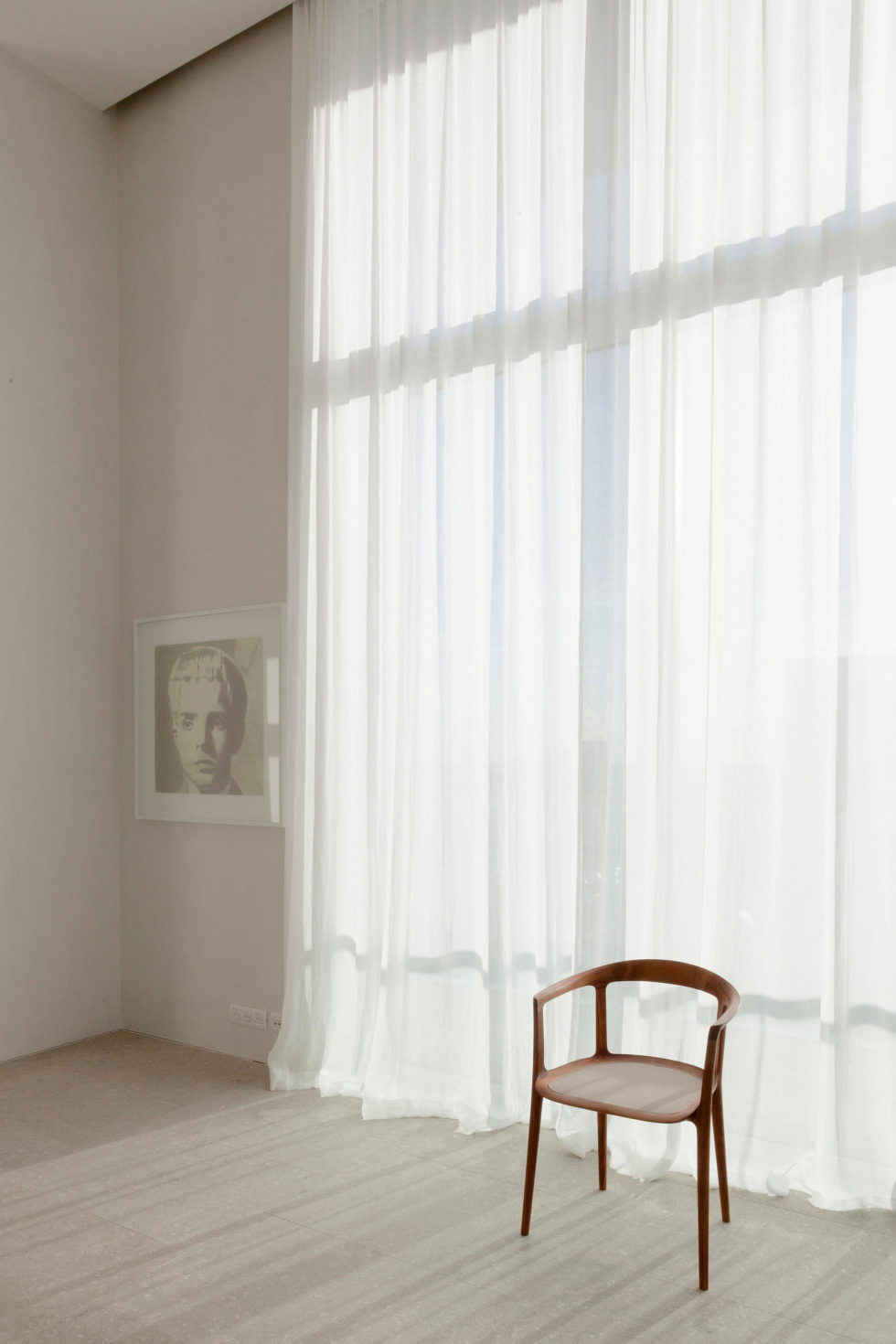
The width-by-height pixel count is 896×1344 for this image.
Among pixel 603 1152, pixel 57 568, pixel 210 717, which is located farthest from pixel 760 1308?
pixel 57 568

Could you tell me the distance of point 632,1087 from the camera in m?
2.96

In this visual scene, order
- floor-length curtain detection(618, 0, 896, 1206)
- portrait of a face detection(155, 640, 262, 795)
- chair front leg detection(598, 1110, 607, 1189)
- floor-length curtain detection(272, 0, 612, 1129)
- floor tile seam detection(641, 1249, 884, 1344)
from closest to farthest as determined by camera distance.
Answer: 1. floor tile seam detection(641, 1249, 884, 1344)
2. floor-length curtain detection(618, 0, 896, 1206)
3. chair front leg detection(598, 1110, 607, 1189)
4. floor-length curtain detection(272, 0, 612, 1129)
5. portrait of a face detection(155, 640, 262, 795)

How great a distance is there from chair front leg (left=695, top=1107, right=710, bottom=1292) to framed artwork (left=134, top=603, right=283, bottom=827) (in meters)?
2.43

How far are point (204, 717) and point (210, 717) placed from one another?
42 mm

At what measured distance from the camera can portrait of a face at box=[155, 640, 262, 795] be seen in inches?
190

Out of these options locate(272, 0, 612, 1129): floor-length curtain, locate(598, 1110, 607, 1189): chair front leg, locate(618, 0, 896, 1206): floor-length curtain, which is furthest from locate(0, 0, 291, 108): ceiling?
locate(598, 1110, 607, 1189): chair front leg

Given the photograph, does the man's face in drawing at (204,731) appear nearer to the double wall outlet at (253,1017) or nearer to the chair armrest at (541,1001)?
the double wall outlet at (253,1017)

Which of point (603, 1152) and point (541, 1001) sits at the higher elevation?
point (541, 1001)

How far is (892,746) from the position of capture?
122 inches

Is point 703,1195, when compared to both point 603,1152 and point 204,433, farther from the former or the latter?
point 204,433

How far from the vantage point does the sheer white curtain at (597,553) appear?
3.18 meters

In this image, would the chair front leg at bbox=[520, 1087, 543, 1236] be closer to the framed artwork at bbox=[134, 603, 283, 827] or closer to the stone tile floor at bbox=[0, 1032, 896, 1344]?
the stone tile floor at bbox=[0, 1032, 896, 1344]

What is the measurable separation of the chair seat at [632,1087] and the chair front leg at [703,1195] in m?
0.05

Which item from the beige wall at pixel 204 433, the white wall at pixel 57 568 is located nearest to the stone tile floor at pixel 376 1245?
the beige wall at pixel 204 433
